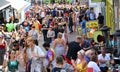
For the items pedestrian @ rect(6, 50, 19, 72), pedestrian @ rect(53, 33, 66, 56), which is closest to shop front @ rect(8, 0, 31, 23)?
pedestrian @ rect(53, 33, 66, 56)

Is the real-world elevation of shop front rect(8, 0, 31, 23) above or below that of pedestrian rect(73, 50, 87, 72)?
below

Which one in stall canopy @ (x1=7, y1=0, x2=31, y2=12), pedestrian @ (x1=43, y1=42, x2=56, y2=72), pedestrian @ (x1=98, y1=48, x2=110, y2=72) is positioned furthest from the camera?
stall canopy @ (x1=7, y1=0, x2=31, y2=12)

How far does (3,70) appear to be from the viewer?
17859 millimetres

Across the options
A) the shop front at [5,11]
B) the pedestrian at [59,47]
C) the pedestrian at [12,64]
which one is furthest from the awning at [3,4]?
the pedestrian at [12,64]

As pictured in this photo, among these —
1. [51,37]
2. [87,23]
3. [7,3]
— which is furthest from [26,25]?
[7,3]

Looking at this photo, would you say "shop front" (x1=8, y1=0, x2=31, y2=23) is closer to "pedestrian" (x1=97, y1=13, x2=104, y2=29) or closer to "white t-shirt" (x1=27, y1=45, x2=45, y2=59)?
"pedestrian" (x1=97, y1=13, x2=104, y2=29)

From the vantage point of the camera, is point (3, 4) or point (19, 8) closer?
point (3, 4)

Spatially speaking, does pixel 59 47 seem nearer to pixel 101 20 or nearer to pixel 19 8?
pixel 101 20

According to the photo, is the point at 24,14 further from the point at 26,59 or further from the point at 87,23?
the point at 26,59

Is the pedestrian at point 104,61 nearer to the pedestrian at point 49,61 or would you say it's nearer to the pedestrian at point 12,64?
the pedestrian at point 49,61

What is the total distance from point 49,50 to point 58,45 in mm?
1674

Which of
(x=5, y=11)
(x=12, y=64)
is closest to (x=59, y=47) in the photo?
(x=12, y=64)

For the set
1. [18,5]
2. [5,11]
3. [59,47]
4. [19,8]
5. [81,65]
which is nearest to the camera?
[81,65]

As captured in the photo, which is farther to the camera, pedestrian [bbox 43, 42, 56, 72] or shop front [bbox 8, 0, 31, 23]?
shop front [bbox 8, 0, 31, 23]
